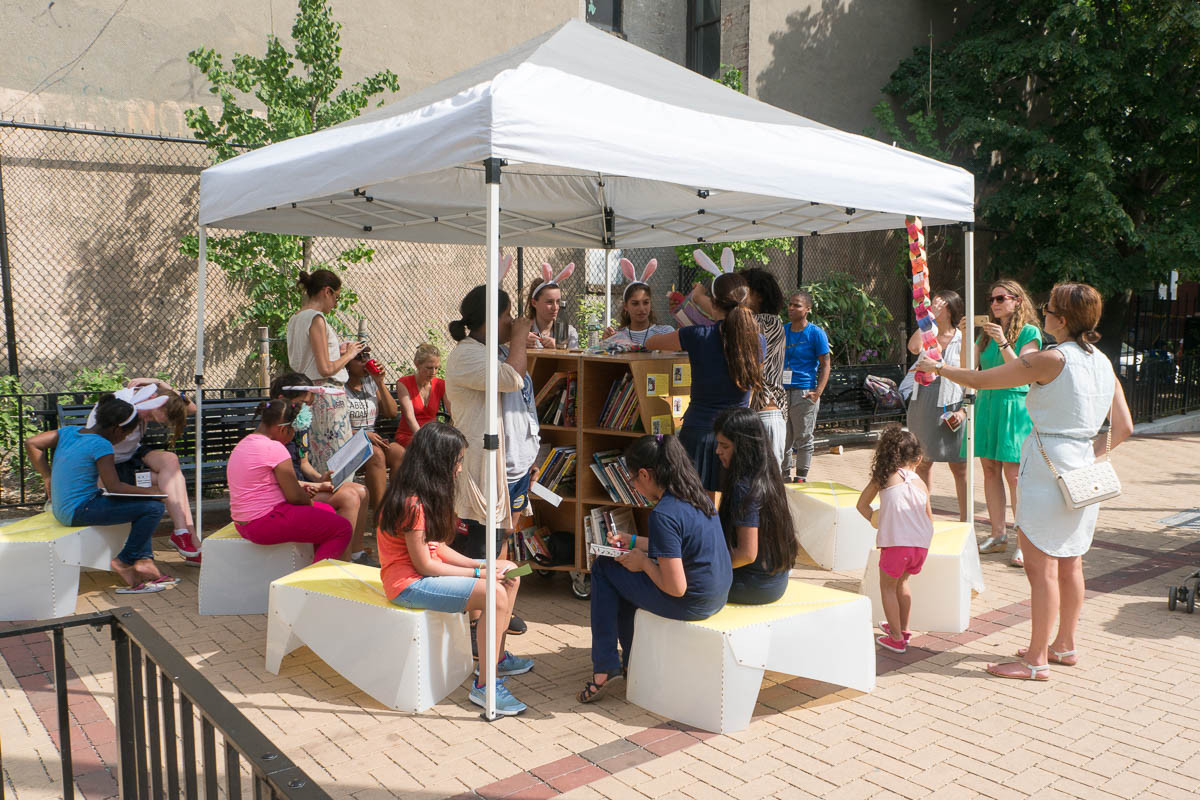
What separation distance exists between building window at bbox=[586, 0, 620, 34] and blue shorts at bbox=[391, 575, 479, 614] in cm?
1412

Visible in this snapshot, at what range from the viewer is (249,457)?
5.33 metres

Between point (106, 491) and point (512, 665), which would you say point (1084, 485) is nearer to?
point (512, 665)

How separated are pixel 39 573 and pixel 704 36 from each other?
1497cm

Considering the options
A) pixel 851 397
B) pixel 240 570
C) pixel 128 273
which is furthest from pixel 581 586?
pixel 851 397

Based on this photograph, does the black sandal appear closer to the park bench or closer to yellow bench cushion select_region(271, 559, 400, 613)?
yellow bench cushion select_region(271, 559, 400, 613)

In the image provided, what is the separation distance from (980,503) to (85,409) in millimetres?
7773

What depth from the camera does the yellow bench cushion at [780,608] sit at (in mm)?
3992

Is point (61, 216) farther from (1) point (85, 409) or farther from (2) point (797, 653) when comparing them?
(2) point (797, 653)

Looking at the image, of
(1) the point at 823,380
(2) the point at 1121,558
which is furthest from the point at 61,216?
(2) the point at 1121,558

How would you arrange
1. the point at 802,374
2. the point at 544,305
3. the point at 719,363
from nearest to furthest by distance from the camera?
the point at 719,363
the point at 544,305
the point at 802,374

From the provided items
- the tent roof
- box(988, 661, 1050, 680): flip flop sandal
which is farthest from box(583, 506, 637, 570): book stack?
box(988, 661, 1050, 680): flip flop sandal

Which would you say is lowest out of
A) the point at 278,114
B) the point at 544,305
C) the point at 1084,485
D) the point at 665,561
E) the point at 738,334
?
the point at 665,561

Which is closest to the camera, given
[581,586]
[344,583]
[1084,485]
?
[1084,485]

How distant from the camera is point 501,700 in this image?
417cm
